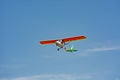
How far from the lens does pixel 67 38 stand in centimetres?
8656

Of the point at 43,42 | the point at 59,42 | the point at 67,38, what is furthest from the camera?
the point at 43,42

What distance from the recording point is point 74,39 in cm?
8800

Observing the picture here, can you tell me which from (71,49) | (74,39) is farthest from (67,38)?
(71,49)

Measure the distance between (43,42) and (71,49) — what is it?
58.0ft

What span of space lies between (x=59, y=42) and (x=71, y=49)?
619cm

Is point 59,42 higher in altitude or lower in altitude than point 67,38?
lower

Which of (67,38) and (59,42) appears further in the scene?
(67,38)

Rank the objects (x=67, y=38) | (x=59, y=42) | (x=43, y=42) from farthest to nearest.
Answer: (x=43, y=42) → (x=67, y=38) → (x=59, y=42)

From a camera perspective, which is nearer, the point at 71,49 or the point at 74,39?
the point at 71,49

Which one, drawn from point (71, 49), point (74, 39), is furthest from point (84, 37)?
point (71, 49)

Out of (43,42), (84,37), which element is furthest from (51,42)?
(84,37)

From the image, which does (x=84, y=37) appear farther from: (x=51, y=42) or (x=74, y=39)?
(x=51, y=42)

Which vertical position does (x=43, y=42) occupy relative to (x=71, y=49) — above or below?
above

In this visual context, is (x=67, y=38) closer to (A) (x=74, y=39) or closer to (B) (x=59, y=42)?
(A) (x=74, y=39)
